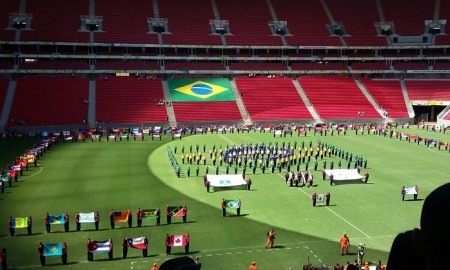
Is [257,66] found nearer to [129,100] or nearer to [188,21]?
[188,21]

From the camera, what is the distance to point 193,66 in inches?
2953

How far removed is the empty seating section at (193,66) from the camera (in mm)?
74062

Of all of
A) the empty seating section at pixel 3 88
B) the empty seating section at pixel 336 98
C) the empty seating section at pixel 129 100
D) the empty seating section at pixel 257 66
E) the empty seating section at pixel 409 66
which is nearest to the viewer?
the empty seating section at pixel 3 88

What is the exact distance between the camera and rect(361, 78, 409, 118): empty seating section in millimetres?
68188

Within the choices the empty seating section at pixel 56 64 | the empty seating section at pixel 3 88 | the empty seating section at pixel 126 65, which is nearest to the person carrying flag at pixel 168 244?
the empty seating section at pixel 3 88

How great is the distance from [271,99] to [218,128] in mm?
14253

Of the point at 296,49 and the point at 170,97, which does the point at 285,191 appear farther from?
the point at 296,49

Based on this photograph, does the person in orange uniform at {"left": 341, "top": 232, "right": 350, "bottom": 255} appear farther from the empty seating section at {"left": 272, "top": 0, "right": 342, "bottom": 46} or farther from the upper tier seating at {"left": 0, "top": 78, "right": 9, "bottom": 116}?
the empty seating section at {"left": 272, "top": 0, "right": 342, "bottom": 46}

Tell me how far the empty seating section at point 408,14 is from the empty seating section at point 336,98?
54.6ft

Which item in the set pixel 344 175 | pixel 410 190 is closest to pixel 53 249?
pixel 410 190

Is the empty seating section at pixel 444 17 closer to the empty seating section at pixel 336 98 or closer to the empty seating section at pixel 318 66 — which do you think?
the empty seating section at pixel 318 66

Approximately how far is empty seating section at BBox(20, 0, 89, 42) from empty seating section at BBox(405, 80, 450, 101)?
55.4 m

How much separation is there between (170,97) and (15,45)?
26165mm

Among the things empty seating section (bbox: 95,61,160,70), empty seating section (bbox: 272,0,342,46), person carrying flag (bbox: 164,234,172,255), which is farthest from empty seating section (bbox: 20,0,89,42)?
person carrying flag (bbox: 164,234,172,255)
